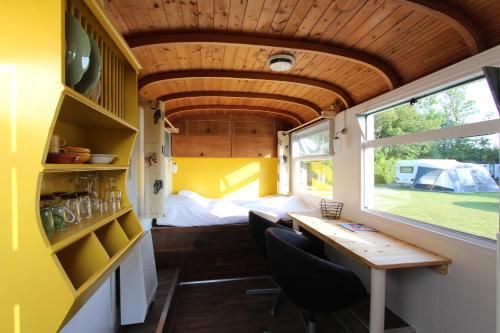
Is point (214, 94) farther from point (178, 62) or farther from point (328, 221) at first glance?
point (328, 221)

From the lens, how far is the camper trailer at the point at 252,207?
0.74 metres

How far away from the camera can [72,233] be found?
0.88 m

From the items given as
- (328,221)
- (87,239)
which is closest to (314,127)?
(328,221)

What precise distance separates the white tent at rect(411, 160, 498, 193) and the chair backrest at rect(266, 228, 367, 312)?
981 mm

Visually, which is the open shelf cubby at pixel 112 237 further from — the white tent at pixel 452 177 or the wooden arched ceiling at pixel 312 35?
the white tent at pixel 452 177

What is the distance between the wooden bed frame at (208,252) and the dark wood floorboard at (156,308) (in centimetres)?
18

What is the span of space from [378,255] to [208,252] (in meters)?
1.86

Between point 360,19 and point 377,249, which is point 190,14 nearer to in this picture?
point 360,19

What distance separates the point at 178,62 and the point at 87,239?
5.62 ft

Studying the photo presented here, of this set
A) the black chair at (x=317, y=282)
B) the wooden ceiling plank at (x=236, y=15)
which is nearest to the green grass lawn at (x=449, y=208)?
the black chair at (x=317, y=282)

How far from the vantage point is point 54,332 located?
742 mm

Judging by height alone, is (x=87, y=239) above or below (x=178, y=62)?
below

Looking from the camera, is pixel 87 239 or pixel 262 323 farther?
pixel 262 323

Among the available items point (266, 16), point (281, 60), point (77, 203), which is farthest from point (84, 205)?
point (281, 60)
